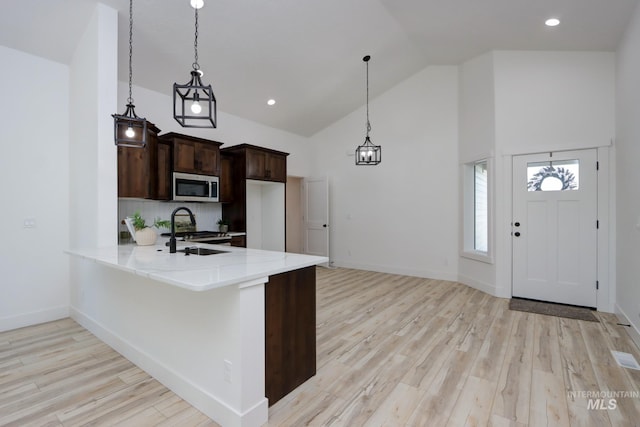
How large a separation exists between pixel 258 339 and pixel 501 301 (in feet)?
12.4

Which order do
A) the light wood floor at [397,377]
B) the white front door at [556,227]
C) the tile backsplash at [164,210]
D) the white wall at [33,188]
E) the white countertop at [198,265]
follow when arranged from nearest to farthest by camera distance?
the white countertop at [198,265] → the light wood floor at [397,377] → the white wall at [33,188] → the white front door at [556,227] → the tile backsplash at [164,210]

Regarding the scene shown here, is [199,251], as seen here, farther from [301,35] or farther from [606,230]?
[606,230]

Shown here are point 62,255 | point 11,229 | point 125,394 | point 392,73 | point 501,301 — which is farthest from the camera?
point 392,73

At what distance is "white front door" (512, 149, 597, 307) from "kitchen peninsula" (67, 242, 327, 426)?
11.6ft

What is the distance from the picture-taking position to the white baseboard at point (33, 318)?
3.32 m

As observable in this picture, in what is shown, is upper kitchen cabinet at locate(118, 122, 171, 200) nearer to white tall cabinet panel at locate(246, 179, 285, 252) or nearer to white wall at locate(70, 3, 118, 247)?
white wall at locate(70, 3, 118, 247)

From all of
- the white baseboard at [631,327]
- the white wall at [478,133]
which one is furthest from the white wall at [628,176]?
the white wall at [478,133]

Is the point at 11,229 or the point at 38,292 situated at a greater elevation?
the point at 11,229

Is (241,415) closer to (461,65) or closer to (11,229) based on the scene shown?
(11,229)

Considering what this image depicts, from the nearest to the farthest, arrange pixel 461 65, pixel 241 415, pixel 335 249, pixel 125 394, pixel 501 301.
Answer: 1. pixel 241 415
2. pixel 125 394
3. pixel 501 301
4. pixel 461 65
5. pixel 335 249

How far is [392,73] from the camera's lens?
5457 millimetres

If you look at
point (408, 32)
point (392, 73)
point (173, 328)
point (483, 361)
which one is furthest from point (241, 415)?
point (392, 73)

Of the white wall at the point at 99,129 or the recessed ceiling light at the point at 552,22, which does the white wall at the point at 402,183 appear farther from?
the white wall at the point at 99,129

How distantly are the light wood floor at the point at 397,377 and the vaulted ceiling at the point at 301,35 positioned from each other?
3206mm
